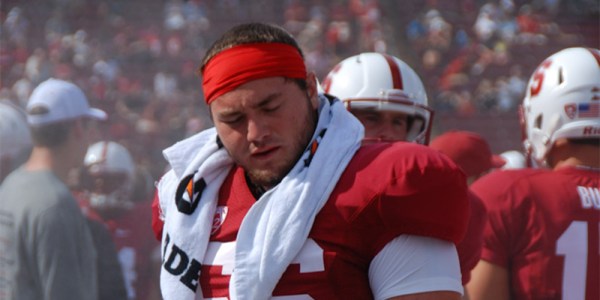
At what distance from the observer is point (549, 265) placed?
2.78 metres

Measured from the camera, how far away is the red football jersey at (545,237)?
2.78 m

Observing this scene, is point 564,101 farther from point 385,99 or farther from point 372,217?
point 372,217

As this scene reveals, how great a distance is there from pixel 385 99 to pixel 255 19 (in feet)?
26.7

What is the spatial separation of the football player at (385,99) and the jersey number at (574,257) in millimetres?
475

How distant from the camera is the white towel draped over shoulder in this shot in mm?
1792

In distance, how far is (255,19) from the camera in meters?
10.9

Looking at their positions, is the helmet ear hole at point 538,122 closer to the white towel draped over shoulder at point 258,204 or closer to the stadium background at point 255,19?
the white towel draped over shoulder at point 258,204

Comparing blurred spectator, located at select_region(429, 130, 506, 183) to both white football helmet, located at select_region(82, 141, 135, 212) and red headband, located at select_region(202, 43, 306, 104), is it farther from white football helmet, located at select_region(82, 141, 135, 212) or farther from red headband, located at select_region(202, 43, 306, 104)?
red headband, located at select_region(202, 43, 306, 104)

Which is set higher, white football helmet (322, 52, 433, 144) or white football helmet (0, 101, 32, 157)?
white football helmet (322, 52, 433, 144)

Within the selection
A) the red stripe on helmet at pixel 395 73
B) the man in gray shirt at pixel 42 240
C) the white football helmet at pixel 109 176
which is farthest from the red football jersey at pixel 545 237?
the white football helmet at pixel 109 176

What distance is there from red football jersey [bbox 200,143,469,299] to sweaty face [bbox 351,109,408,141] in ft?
3.34

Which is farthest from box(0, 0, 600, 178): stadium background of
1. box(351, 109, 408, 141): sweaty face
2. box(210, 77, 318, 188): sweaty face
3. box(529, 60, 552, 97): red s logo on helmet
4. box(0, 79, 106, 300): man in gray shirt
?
box(210, 77, 318, 188): sweaty face

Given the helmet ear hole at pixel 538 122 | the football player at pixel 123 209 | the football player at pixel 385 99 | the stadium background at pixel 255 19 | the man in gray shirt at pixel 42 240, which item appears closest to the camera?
the football player at pixel 385 99

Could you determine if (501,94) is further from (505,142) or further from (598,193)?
(598,193)
